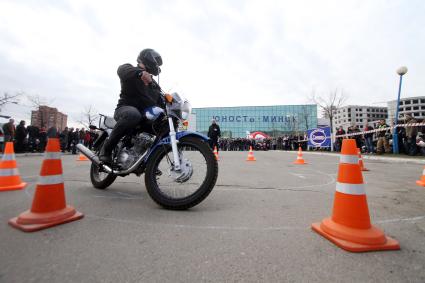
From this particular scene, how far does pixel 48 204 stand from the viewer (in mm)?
2488

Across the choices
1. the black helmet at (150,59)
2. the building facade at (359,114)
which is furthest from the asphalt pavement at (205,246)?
the building facade at (359,114)

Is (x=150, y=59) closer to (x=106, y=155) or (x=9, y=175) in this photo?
(x=106, y=155)

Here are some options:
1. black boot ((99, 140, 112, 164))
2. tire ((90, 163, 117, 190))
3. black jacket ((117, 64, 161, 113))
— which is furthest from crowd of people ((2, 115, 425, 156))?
black boot ((99, 140, 112, 164))

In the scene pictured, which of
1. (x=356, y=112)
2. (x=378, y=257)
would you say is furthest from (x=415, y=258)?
(x=356, y=112)

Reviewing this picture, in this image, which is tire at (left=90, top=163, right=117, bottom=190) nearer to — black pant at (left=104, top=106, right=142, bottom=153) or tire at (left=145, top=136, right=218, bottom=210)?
black pant at (left=104, top=106, right=142, bottom=153)

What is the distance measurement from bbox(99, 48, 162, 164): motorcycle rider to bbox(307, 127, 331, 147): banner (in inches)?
830

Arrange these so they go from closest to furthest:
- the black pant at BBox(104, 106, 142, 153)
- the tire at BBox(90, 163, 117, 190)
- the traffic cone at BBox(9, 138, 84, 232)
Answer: the traffic cone at BBox(9, 138, 84, 232)
the black pant at BBox(104, 106, 142, 153)
the tire at BBox(90, 163, 117, 190)

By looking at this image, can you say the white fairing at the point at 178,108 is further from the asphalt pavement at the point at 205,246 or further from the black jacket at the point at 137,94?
the asphalt pavement at the point at 205,246

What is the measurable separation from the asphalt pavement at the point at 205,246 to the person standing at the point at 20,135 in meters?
14.6

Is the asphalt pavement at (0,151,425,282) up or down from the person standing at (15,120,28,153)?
down

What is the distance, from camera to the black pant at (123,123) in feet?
11.3

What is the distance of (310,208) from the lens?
3111 mm

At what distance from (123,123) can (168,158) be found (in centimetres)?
80

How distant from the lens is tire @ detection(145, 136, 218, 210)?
2922 mm
